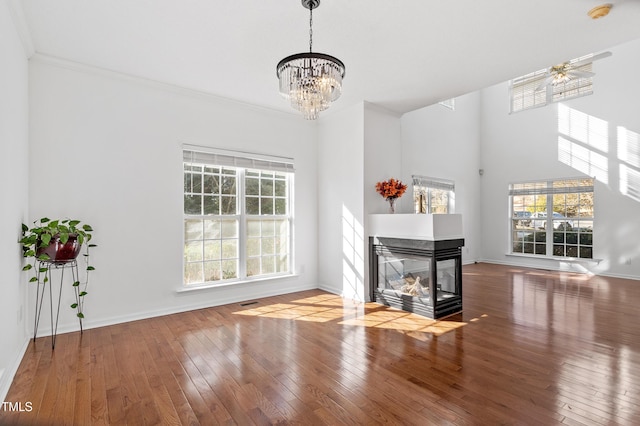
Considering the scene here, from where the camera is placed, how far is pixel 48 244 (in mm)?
2801

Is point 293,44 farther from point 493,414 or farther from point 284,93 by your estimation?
point 493,414

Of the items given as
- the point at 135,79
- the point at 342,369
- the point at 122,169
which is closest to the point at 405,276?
the point at 342,369

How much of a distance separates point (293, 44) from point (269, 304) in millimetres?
3221

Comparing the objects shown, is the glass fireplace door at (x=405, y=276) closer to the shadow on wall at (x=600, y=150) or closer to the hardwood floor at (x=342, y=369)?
the hardwood floor at (x=342, y=369)

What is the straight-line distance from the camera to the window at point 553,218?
261 inches

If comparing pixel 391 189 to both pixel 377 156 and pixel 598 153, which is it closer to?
pixel 377 156

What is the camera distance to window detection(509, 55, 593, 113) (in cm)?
660

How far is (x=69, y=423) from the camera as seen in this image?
1867 millimetres

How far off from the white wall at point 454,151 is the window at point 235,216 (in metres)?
2.44

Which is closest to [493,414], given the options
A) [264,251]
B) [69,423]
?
[69,423]

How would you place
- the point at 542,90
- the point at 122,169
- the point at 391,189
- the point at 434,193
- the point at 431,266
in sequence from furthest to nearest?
the point at 542,90, the point at 434,193, the point at 391,189, the point at 431,266, the point at 122,169

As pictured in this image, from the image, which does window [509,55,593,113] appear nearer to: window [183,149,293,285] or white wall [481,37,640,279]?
white wall [481,37,640,279]

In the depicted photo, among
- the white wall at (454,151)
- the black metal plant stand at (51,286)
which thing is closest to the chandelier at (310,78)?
the black metal plant stand at (51,286)

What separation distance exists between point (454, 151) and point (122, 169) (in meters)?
6.77
